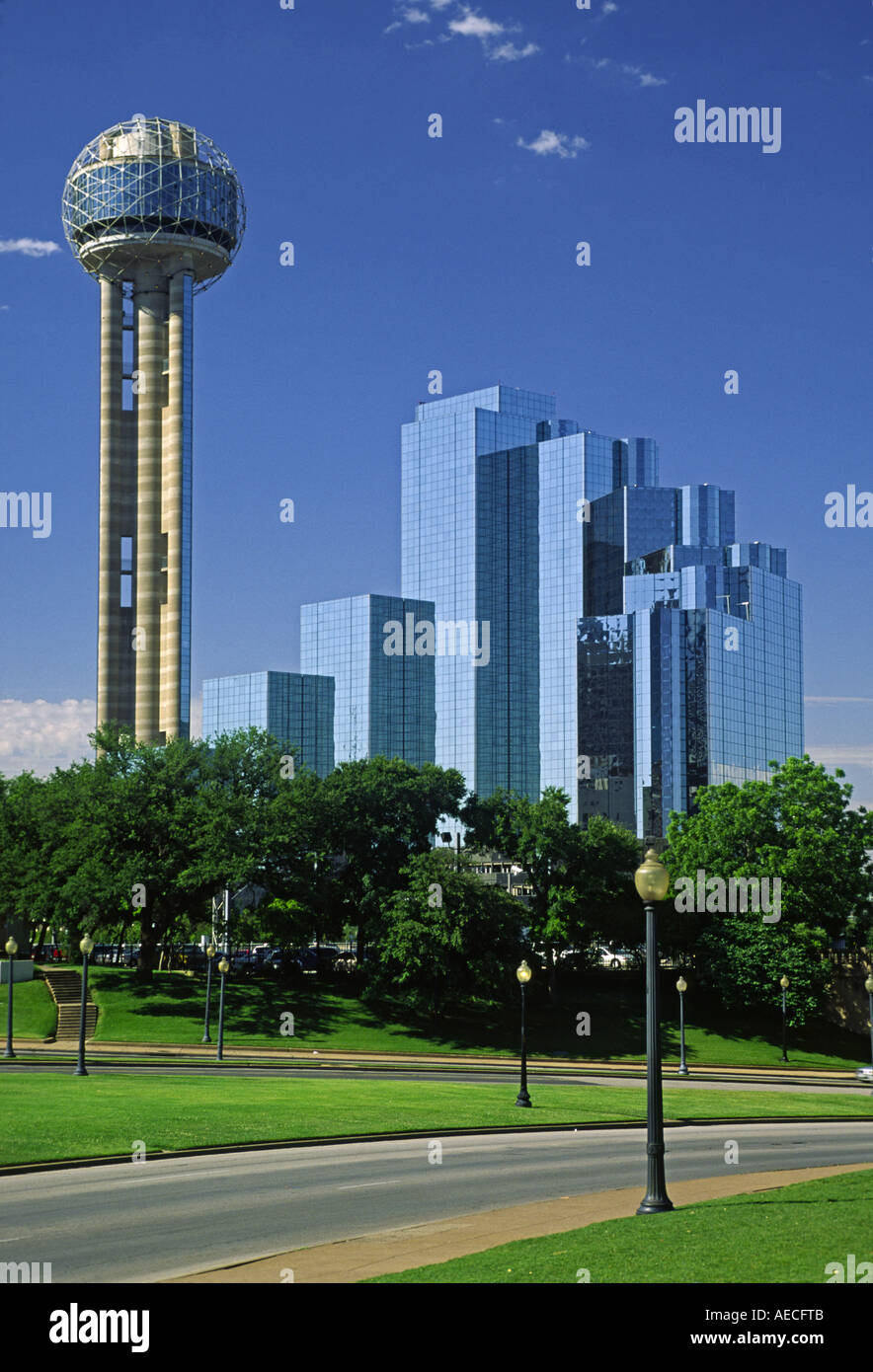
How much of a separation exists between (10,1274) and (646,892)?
9516mm

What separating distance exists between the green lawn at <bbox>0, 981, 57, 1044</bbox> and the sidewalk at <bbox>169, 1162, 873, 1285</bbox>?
4576 centimetres

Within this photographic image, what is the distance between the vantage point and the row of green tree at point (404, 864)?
69812 mm

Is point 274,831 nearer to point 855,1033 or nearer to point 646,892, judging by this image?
point 855,1033

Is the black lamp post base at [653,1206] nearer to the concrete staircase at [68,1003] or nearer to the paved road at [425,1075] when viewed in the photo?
the paved road at [425,1075]

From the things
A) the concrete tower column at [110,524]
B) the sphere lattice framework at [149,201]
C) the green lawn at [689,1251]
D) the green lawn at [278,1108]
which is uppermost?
the sphere lattice framework at [149,201]

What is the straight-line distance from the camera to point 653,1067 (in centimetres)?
1884

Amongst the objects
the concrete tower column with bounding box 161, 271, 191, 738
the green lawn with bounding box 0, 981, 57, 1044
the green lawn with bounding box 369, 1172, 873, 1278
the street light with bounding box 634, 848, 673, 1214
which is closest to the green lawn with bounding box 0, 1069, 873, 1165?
the street light with bounding box 634, 848, 673, 1214

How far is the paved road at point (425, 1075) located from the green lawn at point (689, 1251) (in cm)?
2879

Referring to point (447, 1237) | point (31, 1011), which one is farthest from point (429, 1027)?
point (447, 1237)

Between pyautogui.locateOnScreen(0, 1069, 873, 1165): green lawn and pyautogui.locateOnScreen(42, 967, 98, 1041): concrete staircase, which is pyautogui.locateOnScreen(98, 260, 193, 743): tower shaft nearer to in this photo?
pyautogui.locateOnScreen(42, 967, 98, 1041): concrete staircase

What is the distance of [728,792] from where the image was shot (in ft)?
259

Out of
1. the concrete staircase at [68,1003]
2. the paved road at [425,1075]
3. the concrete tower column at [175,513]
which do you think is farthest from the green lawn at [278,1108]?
the concrete tower column at [175,513]
